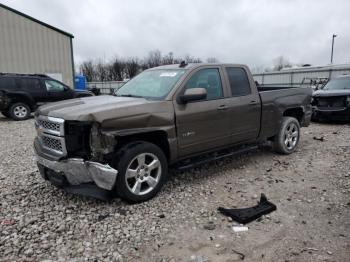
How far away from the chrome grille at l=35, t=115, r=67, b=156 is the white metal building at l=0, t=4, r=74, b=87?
17.6 meters

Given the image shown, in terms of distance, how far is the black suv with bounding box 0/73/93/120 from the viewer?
1245 centimetres

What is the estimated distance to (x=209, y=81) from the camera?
17.2 ft

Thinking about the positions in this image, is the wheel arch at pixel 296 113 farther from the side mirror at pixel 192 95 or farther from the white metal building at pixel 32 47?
the white metal building at pixel 32 47

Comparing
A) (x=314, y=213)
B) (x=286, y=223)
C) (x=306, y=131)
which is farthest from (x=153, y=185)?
(x=306, y=131)

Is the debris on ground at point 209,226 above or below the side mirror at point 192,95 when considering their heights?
below

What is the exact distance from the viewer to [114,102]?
4.46 metres

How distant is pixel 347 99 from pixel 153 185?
8458 mm

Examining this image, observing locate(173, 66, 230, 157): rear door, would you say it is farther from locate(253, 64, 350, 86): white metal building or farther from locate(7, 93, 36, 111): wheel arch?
locate(253, 64, 350, 86): white metal building

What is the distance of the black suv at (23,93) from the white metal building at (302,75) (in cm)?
1393

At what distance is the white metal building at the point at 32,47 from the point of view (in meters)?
19.3

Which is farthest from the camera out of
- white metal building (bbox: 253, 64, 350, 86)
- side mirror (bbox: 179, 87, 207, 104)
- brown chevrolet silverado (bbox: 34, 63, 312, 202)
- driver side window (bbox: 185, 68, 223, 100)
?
white metal building (bbox: 253, 64, 350, 86)

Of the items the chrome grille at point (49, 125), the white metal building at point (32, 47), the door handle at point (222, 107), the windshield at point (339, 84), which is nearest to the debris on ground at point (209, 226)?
the door handle at point (222, 107)

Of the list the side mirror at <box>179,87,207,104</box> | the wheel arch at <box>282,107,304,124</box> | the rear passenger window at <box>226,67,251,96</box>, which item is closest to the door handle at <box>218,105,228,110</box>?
the rear passenger window at <box>226,67,251,96</box>

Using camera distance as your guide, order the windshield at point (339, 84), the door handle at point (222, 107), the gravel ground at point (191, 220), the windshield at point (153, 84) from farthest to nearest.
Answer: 1. the windshield at point (339, 84)
2. the door handle at point (222, 107)
3. the windshield at point (153, 84)
4. the gravel ground at point (191, 220)
